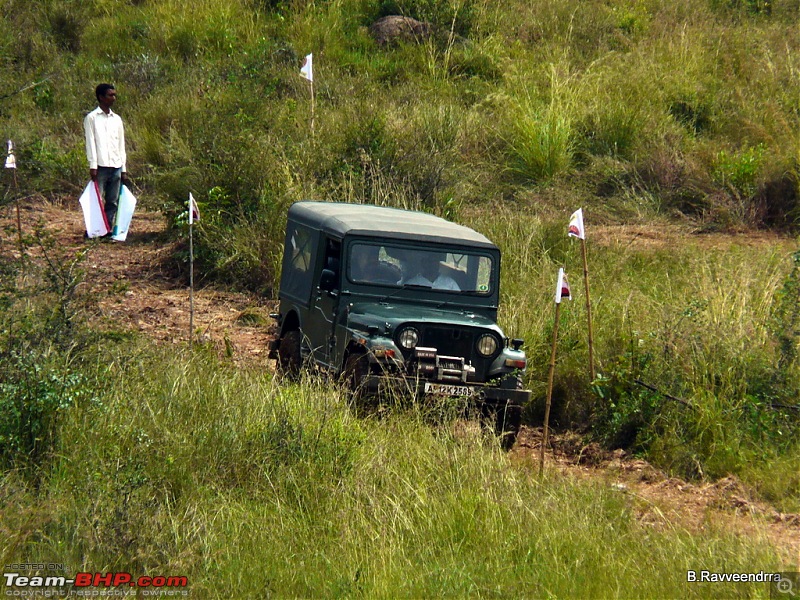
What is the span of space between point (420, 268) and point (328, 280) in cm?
71

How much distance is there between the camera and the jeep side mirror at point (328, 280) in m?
7.61

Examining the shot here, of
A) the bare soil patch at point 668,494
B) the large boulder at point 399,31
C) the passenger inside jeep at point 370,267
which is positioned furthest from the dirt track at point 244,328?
the large boulder at point 399,31

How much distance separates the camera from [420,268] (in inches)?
305

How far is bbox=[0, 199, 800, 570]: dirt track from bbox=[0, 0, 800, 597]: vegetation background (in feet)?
0.89

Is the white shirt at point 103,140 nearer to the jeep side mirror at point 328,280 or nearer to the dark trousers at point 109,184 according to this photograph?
the dark trousers at point 109,184

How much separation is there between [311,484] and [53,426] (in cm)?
158

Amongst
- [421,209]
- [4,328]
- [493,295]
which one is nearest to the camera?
[4,328]

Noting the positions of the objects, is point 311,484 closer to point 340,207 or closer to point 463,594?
point 463,594

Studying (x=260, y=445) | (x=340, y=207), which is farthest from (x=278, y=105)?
(x=260, y=445)

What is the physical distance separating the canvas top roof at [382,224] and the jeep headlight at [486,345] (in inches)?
36.6

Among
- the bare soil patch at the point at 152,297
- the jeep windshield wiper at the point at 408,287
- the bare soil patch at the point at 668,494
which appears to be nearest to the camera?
the bare soil patch at the point at 668,494

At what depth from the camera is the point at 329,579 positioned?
488 cm

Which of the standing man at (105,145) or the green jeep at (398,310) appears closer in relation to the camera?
the green jeep at (398,310)

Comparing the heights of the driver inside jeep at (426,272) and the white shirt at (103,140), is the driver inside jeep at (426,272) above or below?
below
